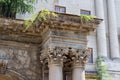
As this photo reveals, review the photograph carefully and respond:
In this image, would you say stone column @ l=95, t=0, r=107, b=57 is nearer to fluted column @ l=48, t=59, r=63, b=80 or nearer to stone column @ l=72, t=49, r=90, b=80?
stone column @ l=72, t=49, r=90, b=80

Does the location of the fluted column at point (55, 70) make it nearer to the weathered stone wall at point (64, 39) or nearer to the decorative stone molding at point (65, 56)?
the decorative stone molding at point (65, 56)

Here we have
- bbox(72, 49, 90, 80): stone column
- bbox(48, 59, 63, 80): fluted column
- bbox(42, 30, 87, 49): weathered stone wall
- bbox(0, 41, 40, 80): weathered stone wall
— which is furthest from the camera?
bbox(0, 41, 40, 80): weathered stone wall

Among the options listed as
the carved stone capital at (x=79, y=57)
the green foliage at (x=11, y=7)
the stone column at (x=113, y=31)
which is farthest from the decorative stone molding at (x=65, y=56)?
the stone column at (x=113, y=31)

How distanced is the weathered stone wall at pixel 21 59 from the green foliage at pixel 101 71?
54.0ft

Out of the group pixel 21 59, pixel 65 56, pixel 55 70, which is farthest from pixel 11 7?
pixel 55 70

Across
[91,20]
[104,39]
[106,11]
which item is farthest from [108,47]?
[91,20]

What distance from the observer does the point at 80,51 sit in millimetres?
14719

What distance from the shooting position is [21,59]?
1523cm

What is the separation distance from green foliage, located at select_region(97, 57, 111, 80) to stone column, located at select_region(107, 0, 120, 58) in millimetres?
1797

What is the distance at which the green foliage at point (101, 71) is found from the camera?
31072mm

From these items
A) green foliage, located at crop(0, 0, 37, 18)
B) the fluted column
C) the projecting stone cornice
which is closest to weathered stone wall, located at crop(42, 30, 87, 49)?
the projecting stone cornice

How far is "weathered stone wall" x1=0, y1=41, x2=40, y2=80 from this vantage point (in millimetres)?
14992

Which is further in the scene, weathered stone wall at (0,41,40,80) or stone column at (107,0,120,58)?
stone column at (107,0,120,58)

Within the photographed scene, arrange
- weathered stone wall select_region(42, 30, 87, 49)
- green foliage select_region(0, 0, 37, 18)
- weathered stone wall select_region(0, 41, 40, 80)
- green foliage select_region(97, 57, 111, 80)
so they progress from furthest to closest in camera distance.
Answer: green foliage select_region(97, 57, 111, 80) → green foliage select_region(0, 0, 37, 18) → weathered stone wall select_region(0, 41, 40, 80) → weathered stone wall select_region(42, 30, 87, 49)
